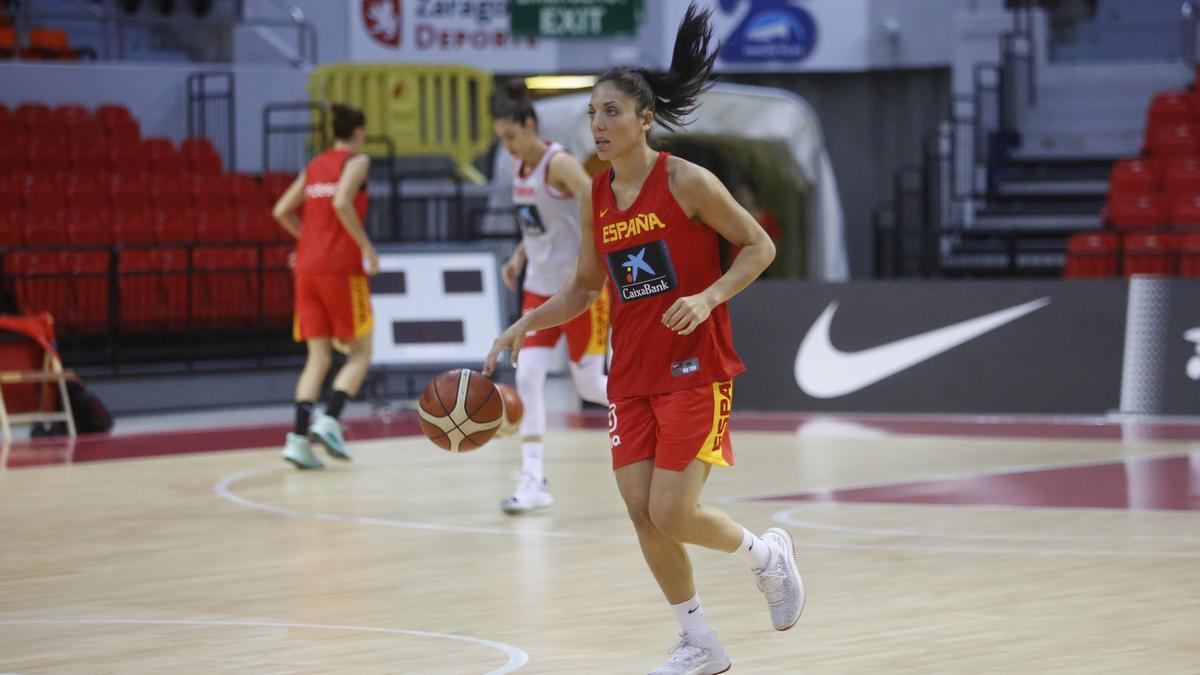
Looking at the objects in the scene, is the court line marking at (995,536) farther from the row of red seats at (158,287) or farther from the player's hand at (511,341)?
the row of red seats at (158,287)

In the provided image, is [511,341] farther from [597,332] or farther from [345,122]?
[345,122]

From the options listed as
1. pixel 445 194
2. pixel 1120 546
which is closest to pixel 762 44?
pixel 445 194

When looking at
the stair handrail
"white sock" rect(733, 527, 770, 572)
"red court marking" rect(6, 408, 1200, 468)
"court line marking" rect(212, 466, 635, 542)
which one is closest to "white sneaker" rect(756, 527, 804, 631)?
"white sock" rect(733, 527, 770, 572)

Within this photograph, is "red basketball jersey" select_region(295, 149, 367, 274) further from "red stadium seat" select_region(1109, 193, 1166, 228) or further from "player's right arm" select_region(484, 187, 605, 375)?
"red stadium seat" select_region(1109, 193, 1166, 228)

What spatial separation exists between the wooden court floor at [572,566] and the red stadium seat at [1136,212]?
17.9ft

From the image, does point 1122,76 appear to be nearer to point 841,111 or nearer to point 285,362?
point 841,111

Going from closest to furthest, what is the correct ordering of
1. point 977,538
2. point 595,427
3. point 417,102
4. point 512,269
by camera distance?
point 977,538 < point 512,269 < point 595,427 < point 417,102

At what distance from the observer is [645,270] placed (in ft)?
18.3

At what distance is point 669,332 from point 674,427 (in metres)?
0.30

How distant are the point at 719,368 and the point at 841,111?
2033cm

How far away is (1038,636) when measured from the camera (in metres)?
6.08

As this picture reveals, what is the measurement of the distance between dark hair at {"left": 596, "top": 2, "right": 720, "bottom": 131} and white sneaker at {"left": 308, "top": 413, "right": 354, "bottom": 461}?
233 inches

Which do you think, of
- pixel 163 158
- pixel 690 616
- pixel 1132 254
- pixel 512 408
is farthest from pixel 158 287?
pixel 690 616

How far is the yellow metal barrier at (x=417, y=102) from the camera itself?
841 inches
